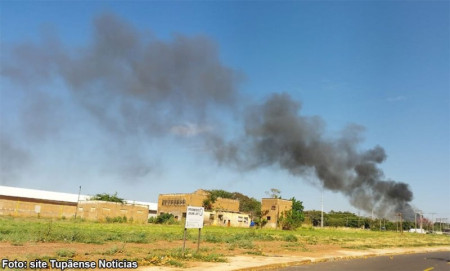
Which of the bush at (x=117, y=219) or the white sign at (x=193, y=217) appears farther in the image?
the bush at (x=117, y=219)

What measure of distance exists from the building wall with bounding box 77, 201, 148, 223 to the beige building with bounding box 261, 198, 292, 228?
23.3 metres

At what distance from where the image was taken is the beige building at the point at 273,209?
74625mm

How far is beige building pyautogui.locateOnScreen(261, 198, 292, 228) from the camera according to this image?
7462cm

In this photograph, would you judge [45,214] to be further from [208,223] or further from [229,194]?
[229,194]

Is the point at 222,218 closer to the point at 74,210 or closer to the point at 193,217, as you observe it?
the point at 74,210

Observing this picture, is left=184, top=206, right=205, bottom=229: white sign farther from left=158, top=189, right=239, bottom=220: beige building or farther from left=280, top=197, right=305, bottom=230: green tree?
left=280, top=197, right=305, bottom=230: green tree

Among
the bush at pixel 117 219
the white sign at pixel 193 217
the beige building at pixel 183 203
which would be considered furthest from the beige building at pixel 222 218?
the white sign at pixel 193 217

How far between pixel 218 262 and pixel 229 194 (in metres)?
97.0

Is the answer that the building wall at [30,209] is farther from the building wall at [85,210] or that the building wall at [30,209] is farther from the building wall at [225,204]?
the building wall at [225,204]

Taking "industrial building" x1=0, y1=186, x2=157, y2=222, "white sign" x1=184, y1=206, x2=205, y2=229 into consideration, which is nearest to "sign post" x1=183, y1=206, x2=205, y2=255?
"white sign" x1=184, y1=206, x2=205, y2=229

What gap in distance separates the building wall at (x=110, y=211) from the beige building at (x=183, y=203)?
8.36m

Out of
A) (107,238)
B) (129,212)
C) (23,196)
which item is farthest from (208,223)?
(107,238)

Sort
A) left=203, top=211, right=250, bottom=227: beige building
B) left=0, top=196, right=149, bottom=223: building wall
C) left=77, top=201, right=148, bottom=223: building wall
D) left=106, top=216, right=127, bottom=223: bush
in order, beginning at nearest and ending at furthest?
left=106, top=216, right=127, bottom=223: bush < left=77, top=201, right=148, bottom=223: building wall < left=0, top=196, right=149, bottom=223: building wall < left=203, top=211, right=250, bottom=227: beige building

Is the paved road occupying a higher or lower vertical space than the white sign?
lower
